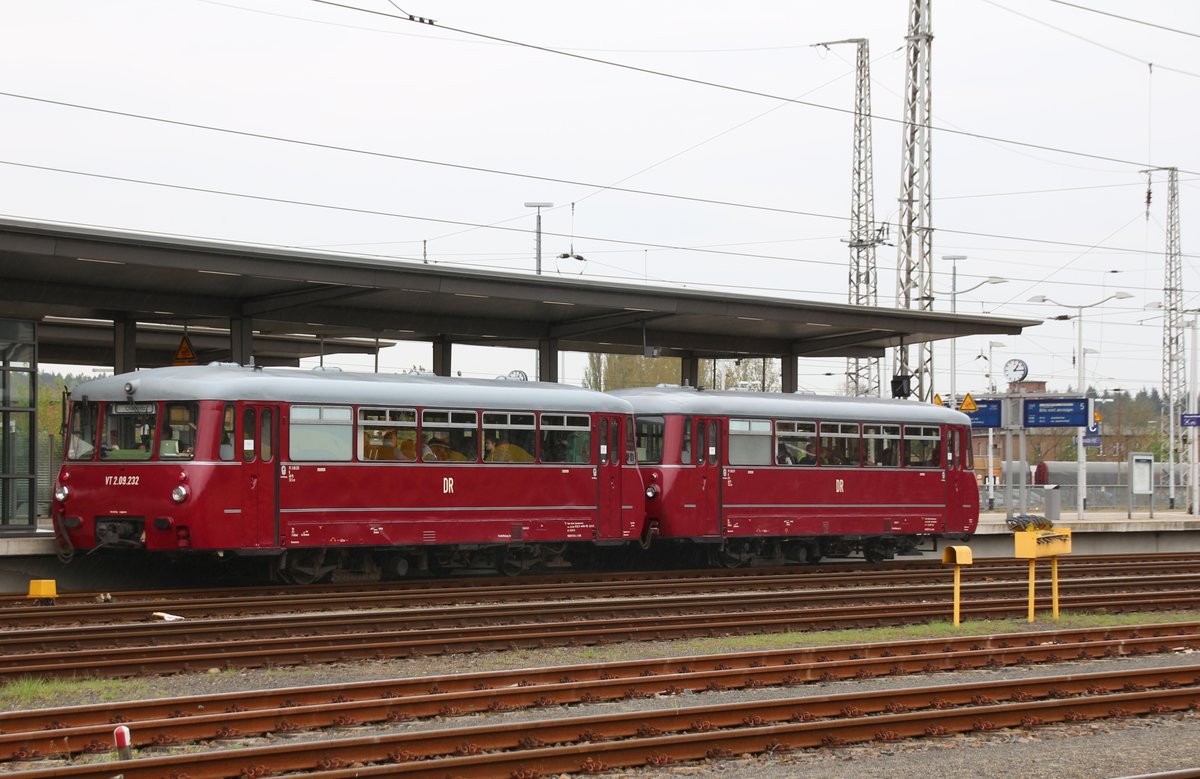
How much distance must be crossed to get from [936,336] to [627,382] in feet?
145

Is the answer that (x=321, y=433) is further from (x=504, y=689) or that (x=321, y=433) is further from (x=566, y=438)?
(x=504, y=689)

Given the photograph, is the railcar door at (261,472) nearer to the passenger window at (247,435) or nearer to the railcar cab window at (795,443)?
the passenger window at (247,435)

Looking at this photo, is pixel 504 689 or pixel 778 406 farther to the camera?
pixel 778 406

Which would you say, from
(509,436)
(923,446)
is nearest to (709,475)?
(509,436)

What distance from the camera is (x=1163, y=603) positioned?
2028 centimetres

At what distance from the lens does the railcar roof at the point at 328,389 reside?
19281 mm

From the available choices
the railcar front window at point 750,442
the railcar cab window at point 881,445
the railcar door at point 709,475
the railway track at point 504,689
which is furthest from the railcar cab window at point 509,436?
the railway track at point 504,689

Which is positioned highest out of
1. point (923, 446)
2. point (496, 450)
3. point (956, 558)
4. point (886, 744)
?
point (923, 446)

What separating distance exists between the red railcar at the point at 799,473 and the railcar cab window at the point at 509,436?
284 centimetres

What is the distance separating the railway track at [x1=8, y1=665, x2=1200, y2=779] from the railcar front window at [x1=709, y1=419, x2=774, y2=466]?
40.7 feet

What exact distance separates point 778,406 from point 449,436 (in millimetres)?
6745

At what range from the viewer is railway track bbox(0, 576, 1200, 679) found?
43.3 feet

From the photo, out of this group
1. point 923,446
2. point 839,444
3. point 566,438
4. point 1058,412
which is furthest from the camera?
point 1058,412

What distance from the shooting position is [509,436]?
72.5ft
